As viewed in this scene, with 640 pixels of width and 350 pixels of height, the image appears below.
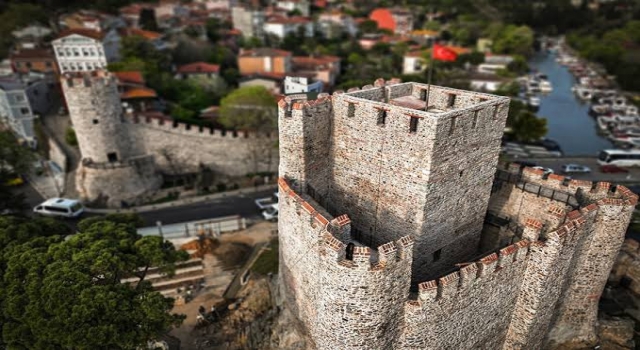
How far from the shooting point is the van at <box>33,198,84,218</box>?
33819 millimetres

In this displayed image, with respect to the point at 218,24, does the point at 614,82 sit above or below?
below

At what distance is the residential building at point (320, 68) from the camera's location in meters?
60.3

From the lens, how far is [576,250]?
1697cm

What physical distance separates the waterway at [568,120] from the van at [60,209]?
5659 centimetres

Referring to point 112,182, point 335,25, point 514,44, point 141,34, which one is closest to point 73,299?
point 112,182

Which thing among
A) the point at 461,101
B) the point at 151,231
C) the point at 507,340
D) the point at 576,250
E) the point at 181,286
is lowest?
the point at 181,286

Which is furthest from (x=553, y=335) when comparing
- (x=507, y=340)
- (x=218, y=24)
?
(x=218, y=24)

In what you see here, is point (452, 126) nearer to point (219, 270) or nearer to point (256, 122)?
point (219, 270)

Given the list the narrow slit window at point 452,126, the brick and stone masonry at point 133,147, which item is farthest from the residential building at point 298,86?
the narrow slit window at point 452,126

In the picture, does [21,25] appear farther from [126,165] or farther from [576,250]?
[576,250]

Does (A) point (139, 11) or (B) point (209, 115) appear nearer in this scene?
(B) point (209, 115)

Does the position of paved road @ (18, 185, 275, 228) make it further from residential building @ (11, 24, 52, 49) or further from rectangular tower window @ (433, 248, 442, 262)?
residential building @ (11, 24, 52, 49)

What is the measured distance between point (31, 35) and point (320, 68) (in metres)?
53.2

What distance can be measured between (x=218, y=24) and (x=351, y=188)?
9069cm
